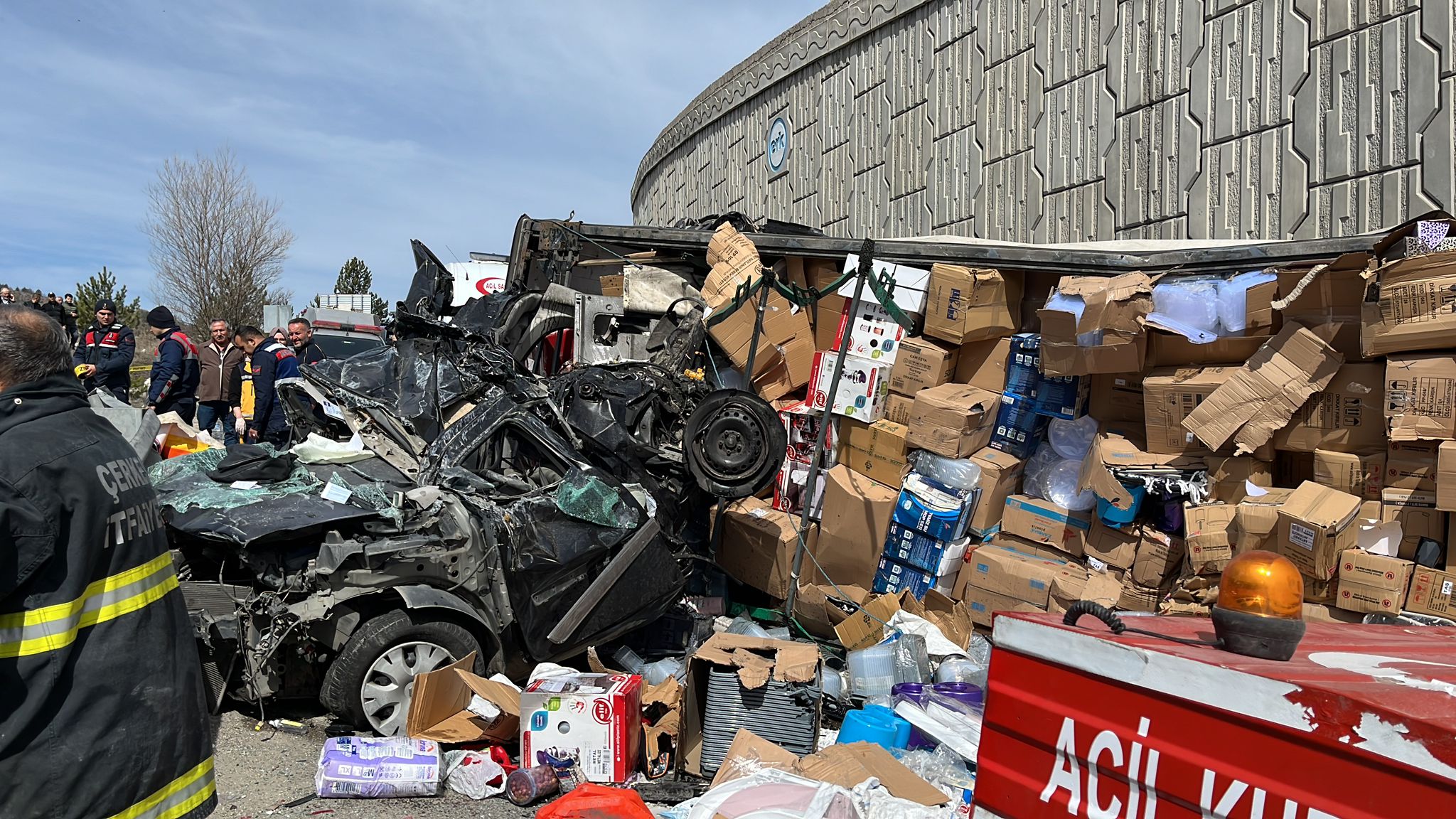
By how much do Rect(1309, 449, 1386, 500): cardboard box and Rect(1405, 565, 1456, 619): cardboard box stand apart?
46 cm

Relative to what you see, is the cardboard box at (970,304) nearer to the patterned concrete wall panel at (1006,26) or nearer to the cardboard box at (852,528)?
the cardboard box at (852,528)

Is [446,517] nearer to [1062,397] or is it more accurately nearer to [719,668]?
[719,668]

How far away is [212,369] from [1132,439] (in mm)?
8946

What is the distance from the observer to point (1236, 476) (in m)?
5.79

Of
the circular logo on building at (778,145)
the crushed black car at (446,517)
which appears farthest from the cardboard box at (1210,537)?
the circular logo on building at (778,145)

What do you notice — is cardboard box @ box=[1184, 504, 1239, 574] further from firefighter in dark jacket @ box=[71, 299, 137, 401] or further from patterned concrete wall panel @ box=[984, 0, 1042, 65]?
firefighter in dark jacket @ box=[71, 299, 137, 401]

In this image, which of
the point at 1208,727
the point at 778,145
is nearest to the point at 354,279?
the point at 778,145

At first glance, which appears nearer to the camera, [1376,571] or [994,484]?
[1376,571]

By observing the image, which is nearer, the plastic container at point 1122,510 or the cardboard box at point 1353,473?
the cardboard box at point 1353,473

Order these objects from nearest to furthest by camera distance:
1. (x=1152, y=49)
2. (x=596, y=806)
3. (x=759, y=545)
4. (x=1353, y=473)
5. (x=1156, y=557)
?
(x=596, y=806), (x=1353, y=473), (x=1156, y=557), (x=759, y=545), (x=1152, y=49)

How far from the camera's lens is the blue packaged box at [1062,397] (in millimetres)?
6848

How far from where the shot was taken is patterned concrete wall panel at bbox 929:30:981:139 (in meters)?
12.6

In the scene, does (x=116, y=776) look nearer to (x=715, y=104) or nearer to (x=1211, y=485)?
(x=1211, y=485)

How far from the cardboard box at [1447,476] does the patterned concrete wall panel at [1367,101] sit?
3794mm
